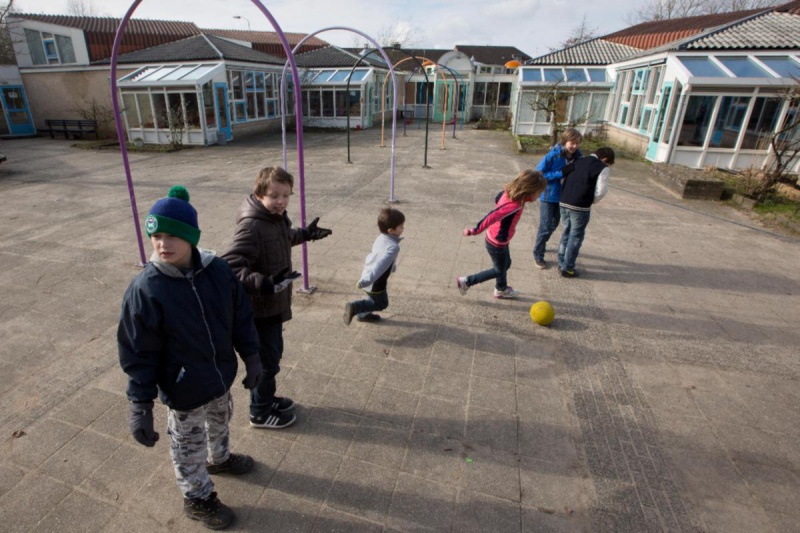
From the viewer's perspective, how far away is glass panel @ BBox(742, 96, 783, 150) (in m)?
12.0

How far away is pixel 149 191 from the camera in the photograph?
10.0 meters

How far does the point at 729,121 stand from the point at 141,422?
15548 millimetres

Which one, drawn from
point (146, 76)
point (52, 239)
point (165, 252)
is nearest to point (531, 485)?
point (165, 252)

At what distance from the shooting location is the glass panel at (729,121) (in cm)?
1201

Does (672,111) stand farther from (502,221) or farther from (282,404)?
(282,404)

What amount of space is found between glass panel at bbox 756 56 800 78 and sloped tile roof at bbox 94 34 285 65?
1877 centimetres

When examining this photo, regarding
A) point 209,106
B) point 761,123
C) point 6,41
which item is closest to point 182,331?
point 761,123

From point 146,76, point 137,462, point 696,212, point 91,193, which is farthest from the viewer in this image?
point 146,76

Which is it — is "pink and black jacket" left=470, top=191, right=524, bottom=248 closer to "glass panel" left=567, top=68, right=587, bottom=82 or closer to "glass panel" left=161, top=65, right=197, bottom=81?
"glass panel" left=161, top=65, right=197, bottom=81

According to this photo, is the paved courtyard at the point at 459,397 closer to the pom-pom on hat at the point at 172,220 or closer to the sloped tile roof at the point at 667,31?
the pom-pom on hat at the point at 172,220

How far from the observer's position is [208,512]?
7.86 ft

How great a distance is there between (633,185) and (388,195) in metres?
6.63

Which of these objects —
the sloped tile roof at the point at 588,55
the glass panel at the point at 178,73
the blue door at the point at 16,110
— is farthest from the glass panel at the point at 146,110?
the sloped tile roof at the point at 588,55

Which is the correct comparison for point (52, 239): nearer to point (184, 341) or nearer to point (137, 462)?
point (137, 462)
